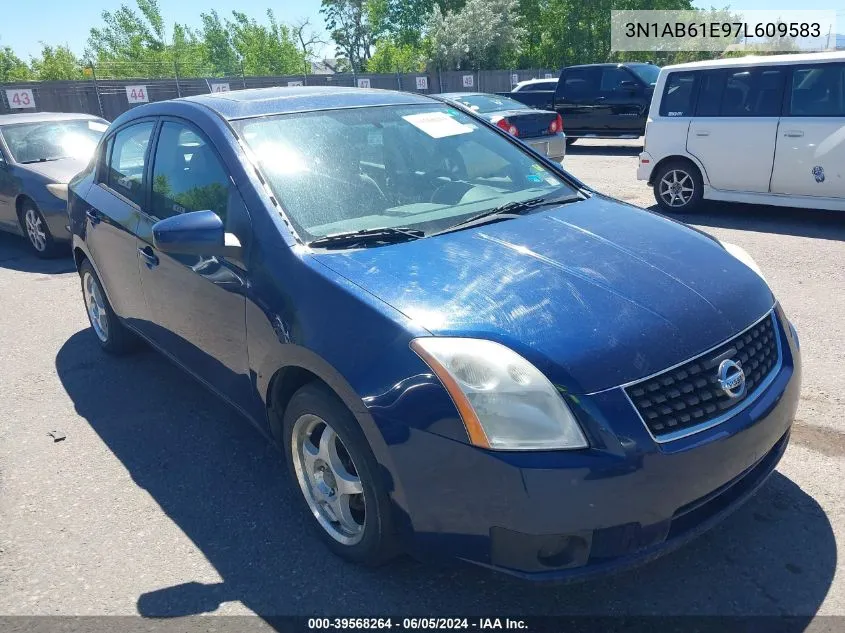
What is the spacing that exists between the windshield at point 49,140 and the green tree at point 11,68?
1487 inches

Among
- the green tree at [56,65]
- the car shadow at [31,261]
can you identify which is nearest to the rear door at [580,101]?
the car shadow at [31,261]

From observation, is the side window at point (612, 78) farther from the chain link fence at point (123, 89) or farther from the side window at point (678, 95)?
the chain link fence at point (123, 89)

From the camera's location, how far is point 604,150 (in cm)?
1680

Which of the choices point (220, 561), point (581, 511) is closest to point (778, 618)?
point (581, 511)

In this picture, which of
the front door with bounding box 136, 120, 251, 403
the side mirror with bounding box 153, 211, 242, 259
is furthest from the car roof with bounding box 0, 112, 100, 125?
the side mirror with bounding box 153, 211, 242, 259

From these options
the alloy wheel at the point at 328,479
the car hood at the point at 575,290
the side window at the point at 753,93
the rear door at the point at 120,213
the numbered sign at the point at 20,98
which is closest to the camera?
the car hood at the point at 575,290

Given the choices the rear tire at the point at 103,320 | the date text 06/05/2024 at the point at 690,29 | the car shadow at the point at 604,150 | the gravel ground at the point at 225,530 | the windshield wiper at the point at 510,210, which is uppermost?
the date text 06/05/2024 at the point at 690,29

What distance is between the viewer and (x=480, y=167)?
12.0 ft

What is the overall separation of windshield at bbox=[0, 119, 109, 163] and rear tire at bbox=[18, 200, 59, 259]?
0.67 m

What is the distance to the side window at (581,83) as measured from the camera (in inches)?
650

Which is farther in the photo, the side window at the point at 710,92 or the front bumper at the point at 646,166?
the front bumper at the point at 646,166

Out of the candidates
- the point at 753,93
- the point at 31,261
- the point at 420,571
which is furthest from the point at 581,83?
the point at 420,571

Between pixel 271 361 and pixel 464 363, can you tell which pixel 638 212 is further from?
pixel 271 361

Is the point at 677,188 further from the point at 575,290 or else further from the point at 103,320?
the point at 575,290
